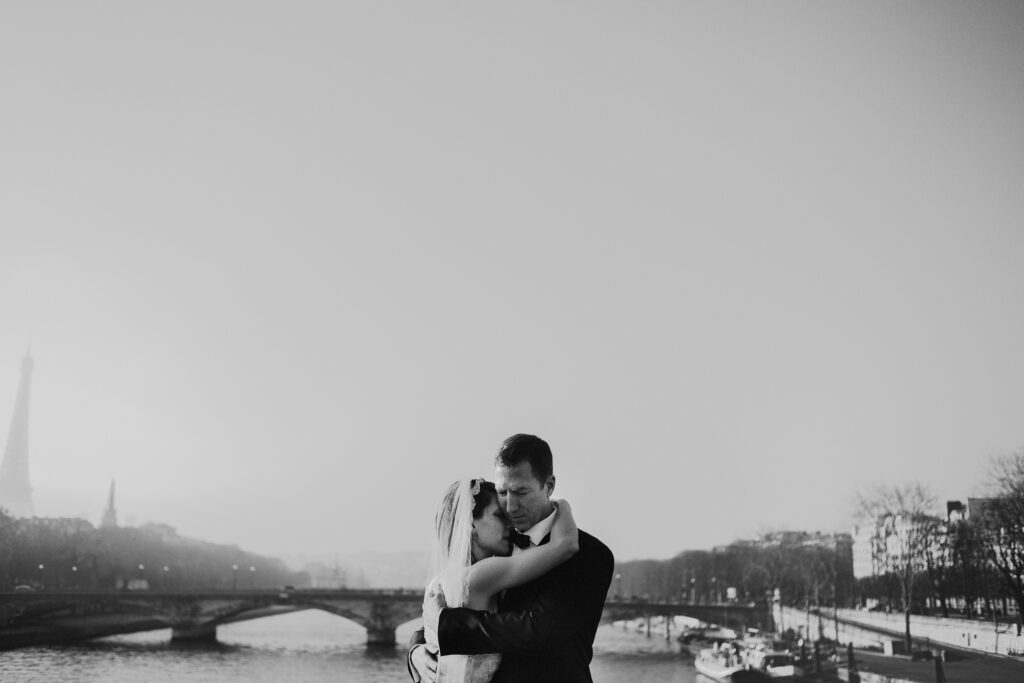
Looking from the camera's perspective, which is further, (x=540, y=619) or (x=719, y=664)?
(x=719, y=664)

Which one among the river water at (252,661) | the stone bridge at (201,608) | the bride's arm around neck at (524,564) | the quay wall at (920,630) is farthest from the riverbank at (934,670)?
the bride's arm around neck at (524,564)

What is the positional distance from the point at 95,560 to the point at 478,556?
4741 cm

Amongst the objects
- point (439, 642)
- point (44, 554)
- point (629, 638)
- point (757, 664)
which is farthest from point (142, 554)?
point (439, 642)

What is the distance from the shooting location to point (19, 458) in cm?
6494

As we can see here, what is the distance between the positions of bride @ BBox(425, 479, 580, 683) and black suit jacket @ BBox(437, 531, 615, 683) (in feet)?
0.11

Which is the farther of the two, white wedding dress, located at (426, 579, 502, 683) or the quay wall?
the quay wall

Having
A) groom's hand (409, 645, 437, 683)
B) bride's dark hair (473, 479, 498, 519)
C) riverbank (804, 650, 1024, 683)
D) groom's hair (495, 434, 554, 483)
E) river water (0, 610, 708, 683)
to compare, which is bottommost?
river water (0, 610, 708, 683)

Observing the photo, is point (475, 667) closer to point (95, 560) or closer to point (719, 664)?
point (719, 664)

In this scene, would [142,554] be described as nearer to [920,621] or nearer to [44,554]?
[44,554]

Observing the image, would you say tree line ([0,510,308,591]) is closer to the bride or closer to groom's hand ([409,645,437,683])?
groom's hand ([409,645,437,683])

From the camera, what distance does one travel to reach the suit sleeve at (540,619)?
6.07ft

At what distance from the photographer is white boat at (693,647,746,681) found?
27.3 meters

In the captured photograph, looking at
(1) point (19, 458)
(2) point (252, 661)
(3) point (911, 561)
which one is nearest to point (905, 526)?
(3) point (911, 561)

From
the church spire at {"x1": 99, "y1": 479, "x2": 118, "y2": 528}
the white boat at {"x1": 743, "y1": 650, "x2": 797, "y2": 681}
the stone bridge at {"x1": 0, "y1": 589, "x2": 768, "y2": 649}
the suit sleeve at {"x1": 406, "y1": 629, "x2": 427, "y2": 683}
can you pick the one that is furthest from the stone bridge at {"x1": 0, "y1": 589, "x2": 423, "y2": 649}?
the church spire at {"x1": 99, "y1": 479, "x2": 118, "y2": 528}
